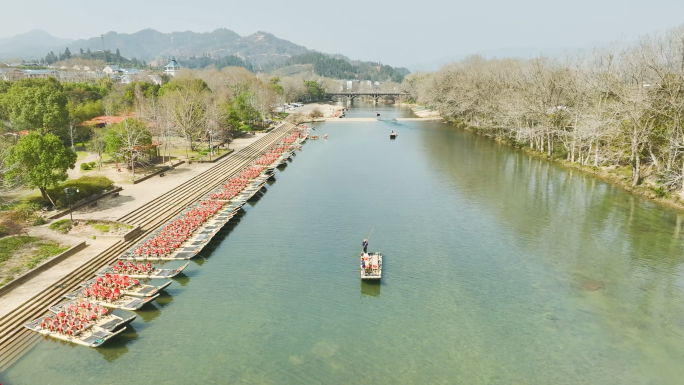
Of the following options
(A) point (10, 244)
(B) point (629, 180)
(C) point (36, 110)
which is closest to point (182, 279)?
(A) point (10, 244)

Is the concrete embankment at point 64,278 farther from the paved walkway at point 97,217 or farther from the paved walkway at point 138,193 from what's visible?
the paved walkway at point 138,193

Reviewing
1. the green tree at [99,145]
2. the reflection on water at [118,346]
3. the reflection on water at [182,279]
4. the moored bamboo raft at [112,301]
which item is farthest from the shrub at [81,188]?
the reflection on water at [118,346]

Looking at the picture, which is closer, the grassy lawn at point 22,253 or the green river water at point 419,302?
the green river water at point 419,302

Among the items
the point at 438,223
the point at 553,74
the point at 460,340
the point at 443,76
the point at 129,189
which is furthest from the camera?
the point at 443,76

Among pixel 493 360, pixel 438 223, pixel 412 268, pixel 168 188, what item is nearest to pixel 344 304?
pixel 412 268

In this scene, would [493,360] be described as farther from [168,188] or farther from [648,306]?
[168,188]

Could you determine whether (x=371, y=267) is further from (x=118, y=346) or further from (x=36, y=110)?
(x=36, y=110)
